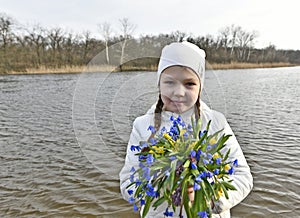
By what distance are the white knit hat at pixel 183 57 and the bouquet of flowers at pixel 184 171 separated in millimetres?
456

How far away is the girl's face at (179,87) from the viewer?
189 cm

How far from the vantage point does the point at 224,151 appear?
191 cm

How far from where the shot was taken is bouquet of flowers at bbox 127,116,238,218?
1399 millimetres

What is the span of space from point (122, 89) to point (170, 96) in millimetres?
356

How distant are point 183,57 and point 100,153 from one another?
801mm

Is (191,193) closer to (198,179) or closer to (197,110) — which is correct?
(198,179)

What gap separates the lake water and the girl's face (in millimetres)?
191

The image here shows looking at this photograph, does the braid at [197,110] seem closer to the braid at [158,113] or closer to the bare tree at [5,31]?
the braid at [158,113]

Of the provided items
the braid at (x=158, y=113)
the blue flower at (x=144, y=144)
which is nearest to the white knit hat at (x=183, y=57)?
the braid at (x=158, y=113)

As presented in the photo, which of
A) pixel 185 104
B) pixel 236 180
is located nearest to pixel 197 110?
pixel 185 104

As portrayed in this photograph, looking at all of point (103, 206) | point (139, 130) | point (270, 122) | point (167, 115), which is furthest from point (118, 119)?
point (270, 122)

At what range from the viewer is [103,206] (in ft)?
15.9

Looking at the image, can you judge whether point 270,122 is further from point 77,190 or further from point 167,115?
point 167,115

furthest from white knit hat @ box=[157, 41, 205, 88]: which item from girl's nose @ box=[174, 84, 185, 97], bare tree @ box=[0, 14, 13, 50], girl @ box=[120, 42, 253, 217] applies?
bare tree @ box=[0, 14, 13, 50]
